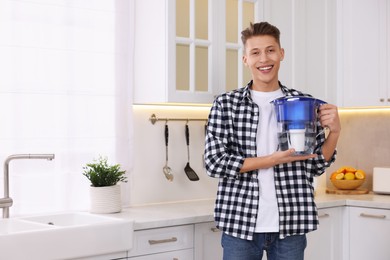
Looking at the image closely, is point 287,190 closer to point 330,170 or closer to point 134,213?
point 134,213

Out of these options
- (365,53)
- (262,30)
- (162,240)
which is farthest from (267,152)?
(365,53)

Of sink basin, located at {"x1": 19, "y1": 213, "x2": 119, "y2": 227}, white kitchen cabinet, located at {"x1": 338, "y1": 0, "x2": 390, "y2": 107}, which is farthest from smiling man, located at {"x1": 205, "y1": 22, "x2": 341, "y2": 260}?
white kitchen cabinet, located at {"x1": 338, "y1": 0, "x2": 390, "y2": 107}

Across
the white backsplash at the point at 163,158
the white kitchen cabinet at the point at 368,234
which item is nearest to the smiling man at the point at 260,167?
the white backsplash at the point at 163,158

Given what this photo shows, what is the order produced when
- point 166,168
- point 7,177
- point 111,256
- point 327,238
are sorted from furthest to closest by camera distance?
point 327,238, point 166,168, point 7,177, point 111,256

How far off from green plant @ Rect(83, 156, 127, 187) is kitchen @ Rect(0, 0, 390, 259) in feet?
0.30

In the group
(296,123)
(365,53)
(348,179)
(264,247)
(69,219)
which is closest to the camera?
(296,123)

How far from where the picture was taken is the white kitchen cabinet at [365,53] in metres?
3.89

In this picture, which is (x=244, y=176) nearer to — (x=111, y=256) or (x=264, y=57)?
(x=264, y=57)

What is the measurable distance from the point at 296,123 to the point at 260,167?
230 mm

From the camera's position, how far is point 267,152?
260 cm

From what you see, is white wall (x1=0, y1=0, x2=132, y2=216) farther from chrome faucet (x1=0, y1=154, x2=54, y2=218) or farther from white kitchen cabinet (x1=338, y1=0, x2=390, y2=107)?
white kitchen cabinet (x1=338, y1=0, x2=390, y2=107)

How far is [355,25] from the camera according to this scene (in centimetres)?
393

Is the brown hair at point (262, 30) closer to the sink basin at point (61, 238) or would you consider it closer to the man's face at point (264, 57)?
the man's face at point (264, 57)

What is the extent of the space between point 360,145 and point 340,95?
0.53m
